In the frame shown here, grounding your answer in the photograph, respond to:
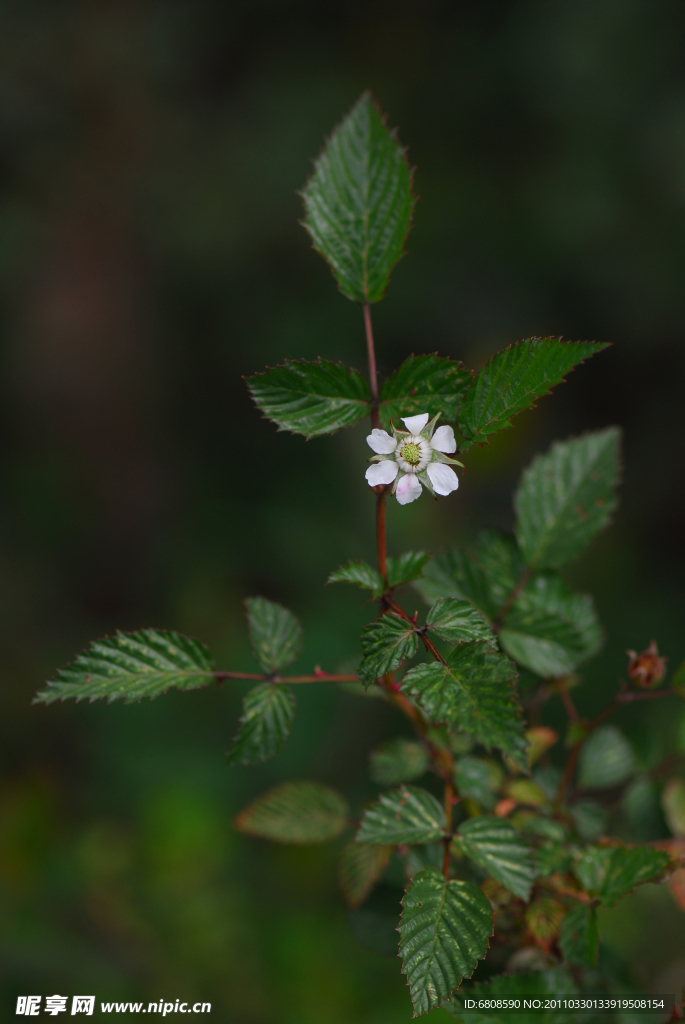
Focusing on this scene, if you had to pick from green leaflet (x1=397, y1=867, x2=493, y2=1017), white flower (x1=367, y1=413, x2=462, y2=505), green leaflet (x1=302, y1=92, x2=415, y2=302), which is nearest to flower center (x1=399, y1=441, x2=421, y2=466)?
white flower (x1=367, y1=413, x2=462, y2=505)

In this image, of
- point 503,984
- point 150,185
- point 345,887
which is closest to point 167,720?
point 345,887

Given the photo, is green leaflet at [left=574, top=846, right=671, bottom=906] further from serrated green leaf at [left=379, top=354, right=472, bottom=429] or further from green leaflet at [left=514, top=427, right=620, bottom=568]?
serrated green leaf at [left=379, top=354, right=472, bottom=429]

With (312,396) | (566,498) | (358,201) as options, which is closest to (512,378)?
(312,396)

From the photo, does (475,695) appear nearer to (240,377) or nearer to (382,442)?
(382,442)

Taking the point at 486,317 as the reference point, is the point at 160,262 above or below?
above

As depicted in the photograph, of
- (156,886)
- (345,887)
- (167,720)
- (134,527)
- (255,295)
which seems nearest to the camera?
(345,887)

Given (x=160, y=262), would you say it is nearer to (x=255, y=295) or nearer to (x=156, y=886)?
(x=255, y=295)

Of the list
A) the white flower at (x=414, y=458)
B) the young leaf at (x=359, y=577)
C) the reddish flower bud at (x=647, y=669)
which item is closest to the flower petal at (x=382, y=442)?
the white flower at (x=414, y=458)
